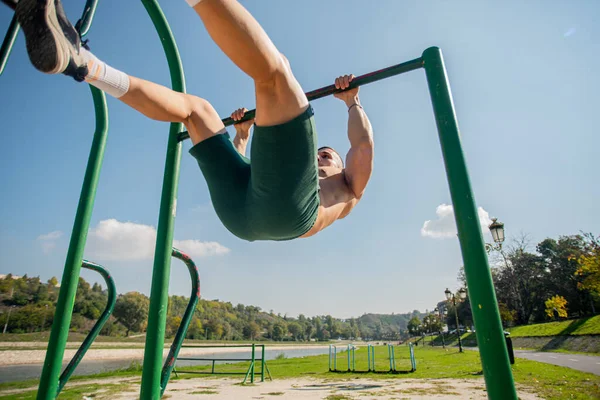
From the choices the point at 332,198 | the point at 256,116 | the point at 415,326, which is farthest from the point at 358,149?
the point at 415,326

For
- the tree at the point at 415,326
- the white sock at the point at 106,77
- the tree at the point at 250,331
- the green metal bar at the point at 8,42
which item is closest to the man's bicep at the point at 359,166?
the white sock at the point at 106,77

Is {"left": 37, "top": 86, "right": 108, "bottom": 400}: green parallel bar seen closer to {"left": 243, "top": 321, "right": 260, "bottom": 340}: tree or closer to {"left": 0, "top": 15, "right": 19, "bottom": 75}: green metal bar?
{"left": 0, "top": 15, "right": 19, "bottom": 75}: green metal bar

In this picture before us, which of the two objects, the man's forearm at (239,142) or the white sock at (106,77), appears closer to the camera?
the white sock at (106,77)

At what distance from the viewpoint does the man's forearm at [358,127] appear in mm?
2061

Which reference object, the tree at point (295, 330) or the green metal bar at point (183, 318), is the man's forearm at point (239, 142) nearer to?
the green metal bar at point (183, 318)

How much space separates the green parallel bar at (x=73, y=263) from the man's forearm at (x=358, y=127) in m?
1.88

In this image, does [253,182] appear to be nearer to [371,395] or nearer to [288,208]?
[288,208]

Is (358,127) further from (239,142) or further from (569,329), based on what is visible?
(569,329)

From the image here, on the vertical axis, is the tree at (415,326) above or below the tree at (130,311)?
below

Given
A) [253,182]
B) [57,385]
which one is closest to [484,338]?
[253,182]

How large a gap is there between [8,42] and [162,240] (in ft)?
4.60

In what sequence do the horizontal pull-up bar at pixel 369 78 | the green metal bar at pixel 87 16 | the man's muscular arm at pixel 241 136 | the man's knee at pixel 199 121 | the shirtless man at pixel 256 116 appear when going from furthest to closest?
the man's muscular arm at pixel 241 136, the green metal bar at pixel 87 16, the man's knee at pixel 199 121, the horizontal pull-up bar at pixel 369 78, the shirtless man at pixel 256 116

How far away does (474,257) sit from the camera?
99 centimetres

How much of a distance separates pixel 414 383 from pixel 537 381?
265cm
